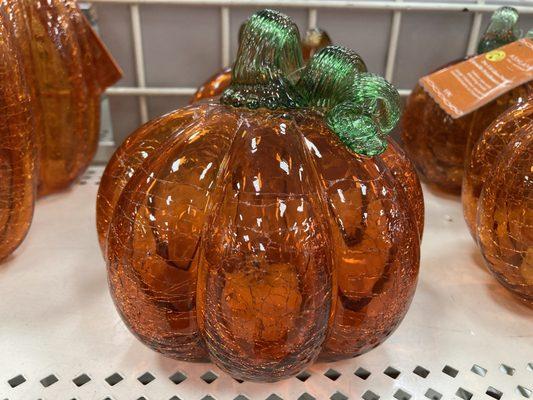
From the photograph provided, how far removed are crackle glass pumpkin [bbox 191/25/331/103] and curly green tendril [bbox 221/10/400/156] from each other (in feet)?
0.76

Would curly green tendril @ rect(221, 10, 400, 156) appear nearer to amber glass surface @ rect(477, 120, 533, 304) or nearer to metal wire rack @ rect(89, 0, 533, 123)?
amber glass surface @ rect(477, 120, 533, 304)

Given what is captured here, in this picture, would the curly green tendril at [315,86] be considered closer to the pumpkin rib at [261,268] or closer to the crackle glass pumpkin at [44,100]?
the pumpkin rib at [261,268]

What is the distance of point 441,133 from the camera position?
0.72 m

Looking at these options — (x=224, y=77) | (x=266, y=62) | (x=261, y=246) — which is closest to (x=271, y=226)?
(x=261, y=246)

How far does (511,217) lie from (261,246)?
0.86ft

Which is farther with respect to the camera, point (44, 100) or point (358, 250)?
point (44, 100)

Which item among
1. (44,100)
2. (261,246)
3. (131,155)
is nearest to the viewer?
(261,246)

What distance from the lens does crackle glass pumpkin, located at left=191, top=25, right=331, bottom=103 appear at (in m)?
0.67

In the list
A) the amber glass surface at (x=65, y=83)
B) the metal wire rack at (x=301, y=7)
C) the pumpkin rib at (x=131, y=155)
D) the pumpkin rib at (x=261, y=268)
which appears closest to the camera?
the pumpkin rib at (x=261, y=268)

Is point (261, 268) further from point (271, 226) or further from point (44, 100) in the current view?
point (44, 100)

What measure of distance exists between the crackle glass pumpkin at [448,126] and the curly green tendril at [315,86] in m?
0.31

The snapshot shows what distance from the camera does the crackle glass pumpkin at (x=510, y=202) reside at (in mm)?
487

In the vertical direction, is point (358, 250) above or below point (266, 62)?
below

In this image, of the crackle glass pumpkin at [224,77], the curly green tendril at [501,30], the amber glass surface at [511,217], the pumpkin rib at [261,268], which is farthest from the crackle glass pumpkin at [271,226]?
the curly green tendril at [501,30]
